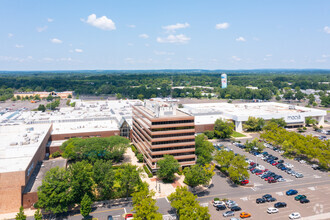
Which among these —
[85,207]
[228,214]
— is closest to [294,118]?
[228,214]

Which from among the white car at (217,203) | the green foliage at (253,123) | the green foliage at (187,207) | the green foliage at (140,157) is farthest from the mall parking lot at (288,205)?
the green foliage at (253,123)

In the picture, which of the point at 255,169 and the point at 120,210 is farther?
the point at 255,169

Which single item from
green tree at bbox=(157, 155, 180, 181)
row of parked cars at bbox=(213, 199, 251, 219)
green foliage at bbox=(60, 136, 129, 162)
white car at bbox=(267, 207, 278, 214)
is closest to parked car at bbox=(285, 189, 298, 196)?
white car at bbox=(267, 207, 278, 214)

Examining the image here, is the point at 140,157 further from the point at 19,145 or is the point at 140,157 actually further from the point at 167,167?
the point at 19,145

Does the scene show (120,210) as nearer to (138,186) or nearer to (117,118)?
(138,186)

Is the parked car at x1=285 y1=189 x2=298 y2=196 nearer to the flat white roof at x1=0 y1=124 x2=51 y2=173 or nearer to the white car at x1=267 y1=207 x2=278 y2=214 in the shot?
the white car at x1=267 y1=207 x2=278 y2=214

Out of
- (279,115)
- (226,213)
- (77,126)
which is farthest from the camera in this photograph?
(279,115)

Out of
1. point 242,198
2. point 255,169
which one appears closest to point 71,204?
point 242,198
